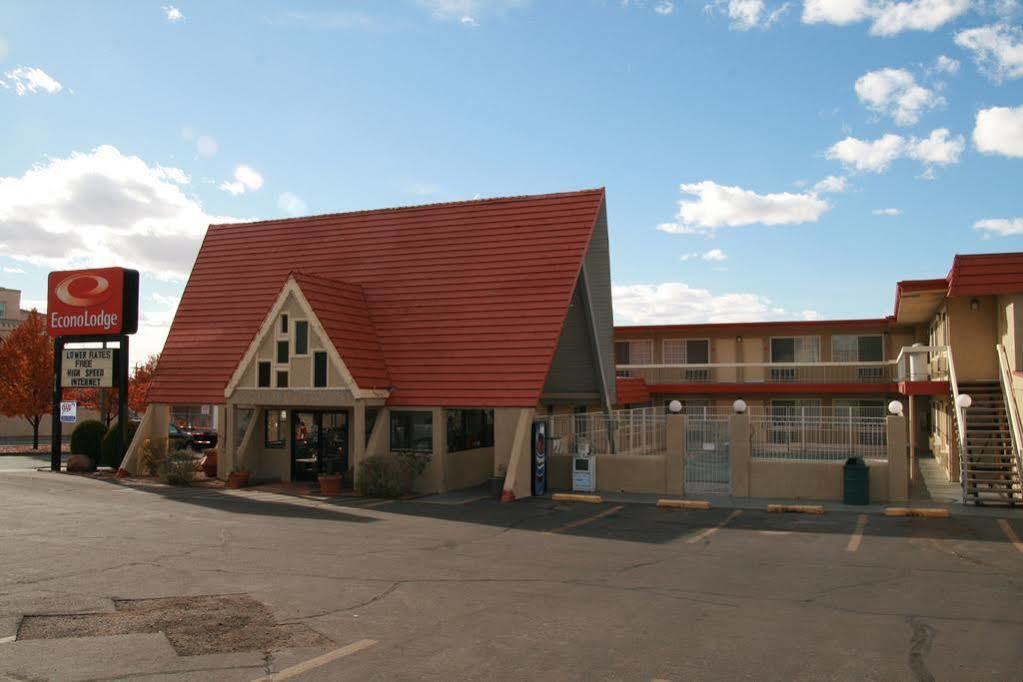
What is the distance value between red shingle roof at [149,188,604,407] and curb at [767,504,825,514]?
6.57m

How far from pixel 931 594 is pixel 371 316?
18.3 metres

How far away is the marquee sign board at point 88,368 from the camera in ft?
96.2

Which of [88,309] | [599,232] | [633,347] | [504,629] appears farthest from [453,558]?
[633,347]

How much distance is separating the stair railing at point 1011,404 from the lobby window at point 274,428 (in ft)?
66.3

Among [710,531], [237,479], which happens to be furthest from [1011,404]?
[237,479]

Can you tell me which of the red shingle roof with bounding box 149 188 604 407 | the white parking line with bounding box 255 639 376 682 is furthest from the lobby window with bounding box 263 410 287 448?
the white parking line with bounding box 255 639 376 682

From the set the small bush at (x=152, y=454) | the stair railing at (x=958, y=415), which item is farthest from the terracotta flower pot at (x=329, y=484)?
the stair railing at (x=958, y=415)

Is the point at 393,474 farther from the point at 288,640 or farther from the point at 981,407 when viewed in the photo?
the point at 981,407

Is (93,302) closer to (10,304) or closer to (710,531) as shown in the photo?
(710,531)

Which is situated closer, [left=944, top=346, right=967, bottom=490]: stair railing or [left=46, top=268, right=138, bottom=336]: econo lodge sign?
[left=944, top=346, right=967, bottom=490]: stair railing

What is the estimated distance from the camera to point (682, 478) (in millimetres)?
22062

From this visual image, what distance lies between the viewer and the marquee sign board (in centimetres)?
2933

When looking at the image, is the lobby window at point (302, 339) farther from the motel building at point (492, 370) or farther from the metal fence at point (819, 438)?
the metal fence at point (819, 438)

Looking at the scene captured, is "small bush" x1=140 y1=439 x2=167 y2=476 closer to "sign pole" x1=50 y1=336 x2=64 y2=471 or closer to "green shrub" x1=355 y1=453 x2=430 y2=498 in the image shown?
"sign pole" x1=50 y1=336 x2=64 y2=471
